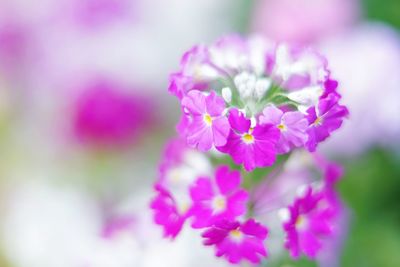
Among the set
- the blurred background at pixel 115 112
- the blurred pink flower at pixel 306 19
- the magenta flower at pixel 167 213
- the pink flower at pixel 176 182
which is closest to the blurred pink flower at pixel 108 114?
the blurred background at pixel 115 112

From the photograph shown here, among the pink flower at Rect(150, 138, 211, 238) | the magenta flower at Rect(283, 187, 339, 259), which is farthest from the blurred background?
the magenta flower at Rect(283, 187, 339, 259)

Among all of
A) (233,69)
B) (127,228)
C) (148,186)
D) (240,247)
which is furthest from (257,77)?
(148,186)

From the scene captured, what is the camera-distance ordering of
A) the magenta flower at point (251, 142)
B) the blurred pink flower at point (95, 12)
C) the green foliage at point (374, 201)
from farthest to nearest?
the blurred pink flower at point (95, 12), the green foliage at point (374, 201), the magenta flower at point (251, 142)

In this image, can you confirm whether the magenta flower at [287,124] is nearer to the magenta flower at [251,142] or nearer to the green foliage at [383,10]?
the magenta flower at [251,142]

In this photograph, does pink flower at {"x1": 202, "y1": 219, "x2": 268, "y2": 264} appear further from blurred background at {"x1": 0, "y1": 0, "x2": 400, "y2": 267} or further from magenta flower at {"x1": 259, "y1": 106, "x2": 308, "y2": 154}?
blurred background at {"x1": 0, "y1": 0, "x2": 400, "y2": 267}

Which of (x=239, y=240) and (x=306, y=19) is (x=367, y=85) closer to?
(x=306, y=19)
